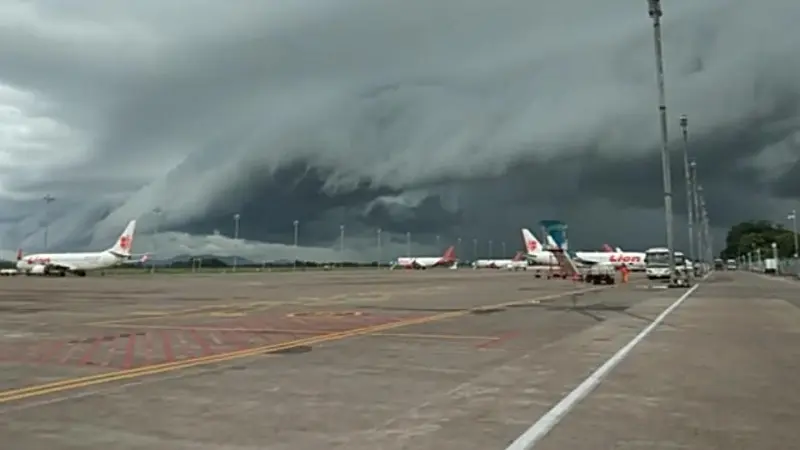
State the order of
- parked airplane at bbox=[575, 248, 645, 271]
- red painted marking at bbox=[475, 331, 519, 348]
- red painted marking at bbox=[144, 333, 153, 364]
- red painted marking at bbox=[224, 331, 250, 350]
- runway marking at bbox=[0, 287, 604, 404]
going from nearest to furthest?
runway marking at bbox=[0, 287, 604, 404], red painted marking at bbox=[144, 333, 153, 364], red painted marking at bbox=[224, 331, 250, 350], red painted marking at bbox=[475, 331, 519, 348], parked airplane at bbox=[575, 248, 645, 271]

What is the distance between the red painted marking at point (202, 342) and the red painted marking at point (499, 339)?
5.43 m

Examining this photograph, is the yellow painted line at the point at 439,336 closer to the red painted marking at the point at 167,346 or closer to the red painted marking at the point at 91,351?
the red painted marking at the point at 167,346

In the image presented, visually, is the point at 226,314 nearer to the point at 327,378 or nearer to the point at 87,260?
the point at 327,378

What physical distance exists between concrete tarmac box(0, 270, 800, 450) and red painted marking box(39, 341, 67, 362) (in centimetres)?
3

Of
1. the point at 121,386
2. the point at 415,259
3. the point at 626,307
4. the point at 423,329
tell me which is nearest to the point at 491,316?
the point at 423,329

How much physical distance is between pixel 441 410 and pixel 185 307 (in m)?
22.7

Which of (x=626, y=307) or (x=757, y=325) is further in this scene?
(x=626, y=307)

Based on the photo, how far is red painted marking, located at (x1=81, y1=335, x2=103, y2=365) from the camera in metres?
13.3

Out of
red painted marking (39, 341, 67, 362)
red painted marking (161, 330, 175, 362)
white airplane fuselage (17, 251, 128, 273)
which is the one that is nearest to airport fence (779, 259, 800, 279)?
red painted marking (161, 330, 175, 362)

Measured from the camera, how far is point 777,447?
693cm

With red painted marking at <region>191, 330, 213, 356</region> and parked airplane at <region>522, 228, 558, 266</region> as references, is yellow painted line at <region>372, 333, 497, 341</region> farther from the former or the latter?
parked airplane at <region>522, 228, 558, 266</region>

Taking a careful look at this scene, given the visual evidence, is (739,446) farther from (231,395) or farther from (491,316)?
(491,316)

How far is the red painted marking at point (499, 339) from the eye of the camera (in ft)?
51.8

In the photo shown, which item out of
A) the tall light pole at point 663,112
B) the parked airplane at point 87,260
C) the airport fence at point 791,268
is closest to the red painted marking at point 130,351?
the tall light pole at point 663,112
